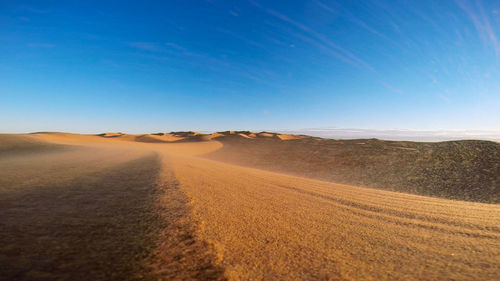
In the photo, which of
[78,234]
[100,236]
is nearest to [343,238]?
[100,236]

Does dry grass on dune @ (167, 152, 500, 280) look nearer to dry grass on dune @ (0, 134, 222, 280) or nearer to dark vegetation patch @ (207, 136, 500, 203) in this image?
dry grass on dune @ (0, 134, 222, 280)

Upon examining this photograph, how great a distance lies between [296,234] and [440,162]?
10.3 meters

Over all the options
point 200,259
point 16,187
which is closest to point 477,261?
point 200,259

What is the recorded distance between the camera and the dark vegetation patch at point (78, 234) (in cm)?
155

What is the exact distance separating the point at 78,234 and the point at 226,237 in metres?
1.45

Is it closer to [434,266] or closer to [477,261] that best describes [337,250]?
[434,266]

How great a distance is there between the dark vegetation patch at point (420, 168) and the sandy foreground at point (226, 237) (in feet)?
14.4

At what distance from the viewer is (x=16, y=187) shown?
13.0ft

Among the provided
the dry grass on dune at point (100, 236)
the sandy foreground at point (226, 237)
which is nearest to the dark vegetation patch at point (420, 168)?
the sandy foreground at point (226, 237)

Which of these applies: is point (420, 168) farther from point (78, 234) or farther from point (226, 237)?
point (78, 234)

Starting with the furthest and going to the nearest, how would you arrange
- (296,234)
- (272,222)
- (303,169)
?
(303,169) < (272,222) < (296,234)

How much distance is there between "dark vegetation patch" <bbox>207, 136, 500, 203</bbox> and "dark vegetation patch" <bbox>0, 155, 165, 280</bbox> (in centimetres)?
848

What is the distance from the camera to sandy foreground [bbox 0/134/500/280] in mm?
1645

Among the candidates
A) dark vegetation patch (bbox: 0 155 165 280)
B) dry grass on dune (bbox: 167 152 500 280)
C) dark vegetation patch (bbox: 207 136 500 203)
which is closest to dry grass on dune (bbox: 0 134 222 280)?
dark vegetation patch (bbox: 0 155 165 280)
